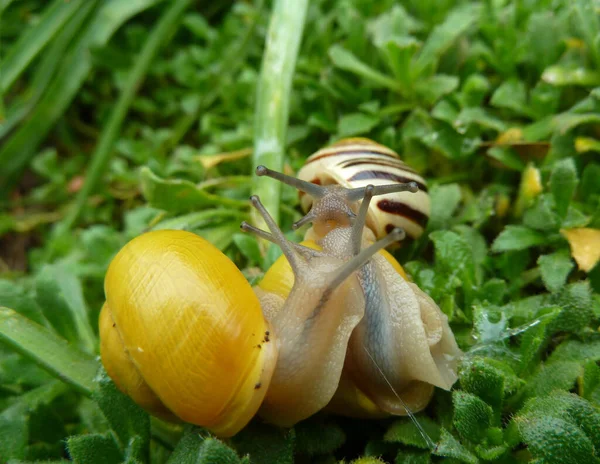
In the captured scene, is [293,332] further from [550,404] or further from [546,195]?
[546,195]

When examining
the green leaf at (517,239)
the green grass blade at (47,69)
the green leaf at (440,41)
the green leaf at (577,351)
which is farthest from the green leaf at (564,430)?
the green grass blade at (47,69)

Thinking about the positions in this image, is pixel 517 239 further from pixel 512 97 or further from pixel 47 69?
pixel 47 69

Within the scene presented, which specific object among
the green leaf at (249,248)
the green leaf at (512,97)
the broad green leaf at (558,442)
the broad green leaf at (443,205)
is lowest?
the broad green leaf at (558,442)

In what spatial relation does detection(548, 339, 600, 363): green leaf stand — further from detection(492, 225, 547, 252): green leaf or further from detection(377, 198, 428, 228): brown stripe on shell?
detection(377, 198, 428, 228): brown stripe on shell

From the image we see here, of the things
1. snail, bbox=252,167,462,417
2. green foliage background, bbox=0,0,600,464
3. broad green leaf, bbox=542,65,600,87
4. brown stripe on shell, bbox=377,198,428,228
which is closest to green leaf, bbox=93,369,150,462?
green foliage background, bbox=0,0,600,464

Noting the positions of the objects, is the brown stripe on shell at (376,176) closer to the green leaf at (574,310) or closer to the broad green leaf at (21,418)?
the green leaf at (574,310)

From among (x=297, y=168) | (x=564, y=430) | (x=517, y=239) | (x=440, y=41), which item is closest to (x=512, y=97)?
(x=440, y=41)
